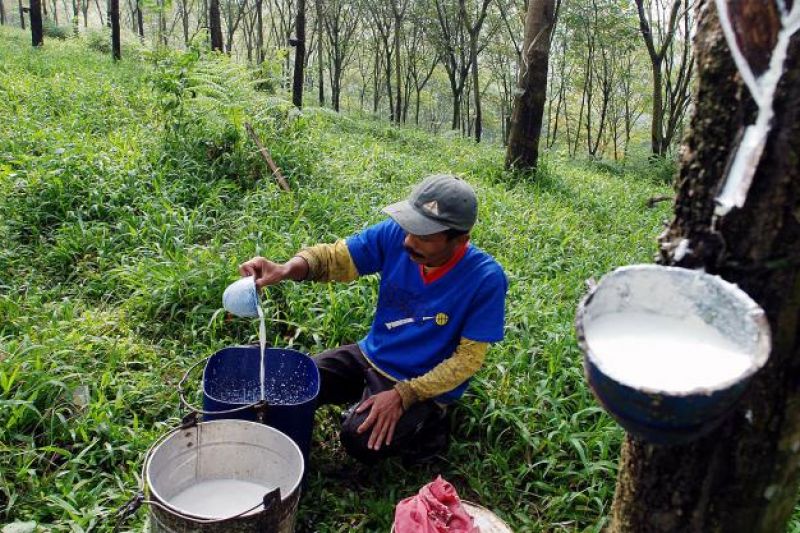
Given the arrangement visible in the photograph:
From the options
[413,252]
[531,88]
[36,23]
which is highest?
[36,23]

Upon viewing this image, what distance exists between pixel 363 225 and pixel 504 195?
7.43 feet

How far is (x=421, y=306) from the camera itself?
Result: 2684 mm

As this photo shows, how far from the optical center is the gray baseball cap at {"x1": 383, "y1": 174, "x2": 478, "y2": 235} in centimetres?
237

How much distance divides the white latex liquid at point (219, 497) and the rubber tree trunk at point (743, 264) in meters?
1.41

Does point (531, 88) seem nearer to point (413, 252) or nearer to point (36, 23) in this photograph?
point (413, 252)

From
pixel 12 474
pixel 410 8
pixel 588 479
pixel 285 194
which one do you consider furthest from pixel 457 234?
pixel 410 8

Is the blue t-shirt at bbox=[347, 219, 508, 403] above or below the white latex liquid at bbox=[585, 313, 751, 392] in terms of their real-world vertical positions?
below

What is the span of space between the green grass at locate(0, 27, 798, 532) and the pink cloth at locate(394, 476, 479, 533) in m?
0.47

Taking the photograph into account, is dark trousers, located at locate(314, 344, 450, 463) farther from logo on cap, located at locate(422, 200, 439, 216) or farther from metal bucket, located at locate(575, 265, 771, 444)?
metal bucket, located at locate(575, 265, 771, 444)

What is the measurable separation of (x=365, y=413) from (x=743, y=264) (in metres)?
1.80

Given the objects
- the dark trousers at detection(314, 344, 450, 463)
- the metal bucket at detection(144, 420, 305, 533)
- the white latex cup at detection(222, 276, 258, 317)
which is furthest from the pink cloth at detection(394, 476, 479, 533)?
the white latex cup at detection(222, 276, 258, 317)

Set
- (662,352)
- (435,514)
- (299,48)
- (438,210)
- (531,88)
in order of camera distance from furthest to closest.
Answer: (299,48)
(531,88)
(438,210)
(435,514)
(662,352)

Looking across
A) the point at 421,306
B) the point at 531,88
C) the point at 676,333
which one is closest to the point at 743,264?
the point at 676,333

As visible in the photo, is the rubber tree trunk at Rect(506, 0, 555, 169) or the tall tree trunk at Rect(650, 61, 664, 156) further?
the tall tree trunk at Rect(650, 61, 664, 156)
